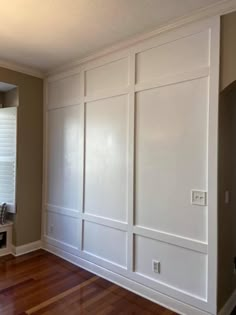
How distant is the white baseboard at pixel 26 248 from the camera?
3.62m

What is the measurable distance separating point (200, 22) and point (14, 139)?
285 centimetres

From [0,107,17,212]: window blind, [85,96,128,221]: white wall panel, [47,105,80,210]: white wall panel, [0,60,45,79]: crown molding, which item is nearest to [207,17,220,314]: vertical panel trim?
[85,96,128,221]: white wall panel

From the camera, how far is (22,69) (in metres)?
3.60

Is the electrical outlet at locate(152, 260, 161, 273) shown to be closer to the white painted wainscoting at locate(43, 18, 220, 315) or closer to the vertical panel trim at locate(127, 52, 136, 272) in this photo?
the white painted wainscoting at locate(43, 18, 220, 315)

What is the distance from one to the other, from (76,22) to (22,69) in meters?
1.60

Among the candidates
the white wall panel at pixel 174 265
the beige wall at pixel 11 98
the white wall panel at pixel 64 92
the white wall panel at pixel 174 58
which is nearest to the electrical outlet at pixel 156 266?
the white wall panel at pixel 174 265

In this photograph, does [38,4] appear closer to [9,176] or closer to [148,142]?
[148,142]

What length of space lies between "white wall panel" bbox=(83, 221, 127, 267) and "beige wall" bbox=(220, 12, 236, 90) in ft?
6.33

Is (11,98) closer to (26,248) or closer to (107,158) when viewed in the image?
(107,158)

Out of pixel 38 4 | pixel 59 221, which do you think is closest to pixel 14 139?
pixel 59 221

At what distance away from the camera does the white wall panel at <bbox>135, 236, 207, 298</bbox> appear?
2.21 metres

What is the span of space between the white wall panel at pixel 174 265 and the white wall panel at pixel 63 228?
1.07 m

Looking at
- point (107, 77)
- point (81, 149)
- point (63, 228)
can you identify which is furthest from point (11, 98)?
point (63, 228)

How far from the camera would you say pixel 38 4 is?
6.86 ft
